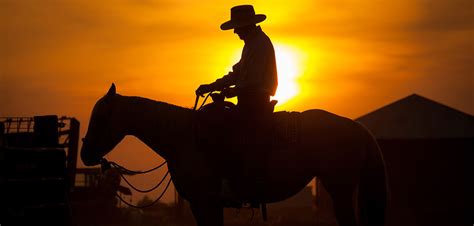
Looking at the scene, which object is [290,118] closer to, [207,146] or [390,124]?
[207,146]

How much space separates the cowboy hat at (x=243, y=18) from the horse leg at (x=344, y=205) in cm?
261

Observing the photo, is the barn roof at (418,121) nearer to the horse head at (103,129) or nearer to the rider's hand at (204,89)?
the rider's hand at (204,89)

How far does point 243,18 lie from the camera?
10422 mm

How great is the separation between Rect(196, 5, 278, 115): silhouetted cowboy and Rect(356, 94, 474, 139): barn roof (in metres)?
24.3

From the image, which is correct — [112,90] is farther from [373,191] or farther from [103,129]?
[373,191]

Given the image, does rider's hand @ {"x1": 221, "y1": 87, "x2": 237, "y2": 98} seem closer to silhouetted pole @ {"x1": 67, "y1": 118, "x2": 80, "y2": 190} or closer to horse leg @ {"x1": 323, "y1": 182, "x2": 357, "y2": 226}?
horse leg @ {"x1": 323, "y1": 182, "x2": 357, "y2": 226}

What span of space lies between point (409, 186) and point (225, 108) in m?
23.8

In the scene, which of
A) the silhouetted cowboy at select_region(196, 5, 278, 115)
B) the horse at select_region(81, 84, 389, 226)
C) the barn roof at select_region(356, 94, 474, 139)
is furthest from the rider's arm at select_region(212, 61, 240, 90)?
the barn roof at select_region(356, 94, 474, 139)

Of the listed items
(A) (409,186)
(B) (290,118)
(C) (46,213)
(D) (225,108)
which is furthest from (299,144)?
(A) (409,186)

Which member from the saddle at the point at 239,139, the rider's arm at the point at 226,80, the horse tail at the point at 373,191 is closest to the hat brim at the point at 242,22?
the rider's arm at the point at 226,80

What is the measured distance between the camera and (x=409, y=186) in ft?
107

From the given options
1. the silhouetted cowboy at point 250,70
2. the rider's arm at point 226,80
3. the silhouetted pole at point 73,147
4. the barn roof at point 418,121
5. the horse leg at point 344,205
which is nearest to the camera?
the horse leg at point 344,205

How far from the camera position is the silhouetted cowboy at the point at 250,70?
1019 centimetres

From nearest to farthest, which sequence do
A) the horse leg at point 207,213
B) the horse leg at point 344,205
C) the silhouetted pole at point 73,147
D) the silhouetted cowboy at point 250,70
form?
the horse leg at point 344,205
the horse leg at point 207,213
the silhouetted cowboy at point 250,70
the silhouetted pole at point 73,147
